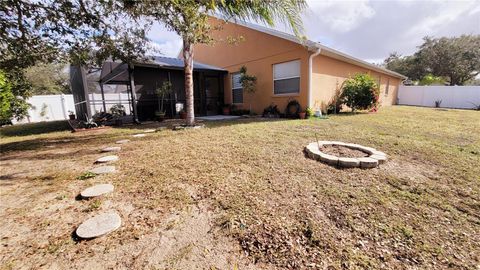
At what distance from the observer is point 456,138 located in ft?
16.4

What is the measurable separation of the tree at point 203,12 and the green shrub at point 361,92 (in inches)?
218

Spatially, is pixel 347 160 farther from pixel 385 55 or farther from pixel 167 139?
pixel 385 55

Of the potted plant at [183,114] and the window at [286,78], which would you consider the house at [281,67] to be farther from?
the potted plant at [183,114]

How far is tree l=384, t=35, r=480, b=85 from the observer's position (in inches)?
839

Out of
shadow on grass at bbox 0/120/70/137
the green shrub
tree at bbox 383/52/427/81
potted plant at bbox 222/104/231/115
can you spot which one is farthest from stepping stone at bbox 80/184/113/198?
tree at bbox 383/52/427/81

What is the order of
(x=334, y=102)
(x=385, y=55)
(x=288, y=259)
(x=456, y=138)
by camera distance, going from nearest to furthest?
1. (x=288, y=259)
2. (x=456, y=138)
3. (x=334, y=102)
4. (x=385, y=55)

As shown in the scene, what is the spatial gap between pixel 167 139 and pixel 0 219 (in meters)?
3.60

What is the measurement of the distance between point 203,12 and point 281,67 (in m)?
5.79

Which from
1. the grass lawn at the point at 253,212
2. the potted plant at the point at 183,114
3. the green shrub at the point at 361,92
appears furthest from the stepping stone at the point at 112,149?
the green shrub at the point at 361,92

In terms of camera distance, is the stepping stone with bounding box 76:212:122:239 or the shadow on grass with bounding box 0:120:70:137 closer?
the stepping stone with bounding box 76:212:122:239

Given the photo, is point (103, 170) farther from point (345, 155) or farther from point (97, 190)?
Answer: point (345, 155)

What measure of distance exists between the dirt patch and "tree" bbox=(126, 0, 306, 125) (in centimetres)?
327

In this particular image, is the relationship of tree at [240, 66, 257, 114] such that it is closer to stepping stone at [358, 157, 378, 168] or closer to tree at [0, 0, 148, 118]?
tree at [0, 0, 148, 118]

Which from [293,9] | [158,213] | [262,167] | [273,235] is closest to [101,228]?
[158,213]
